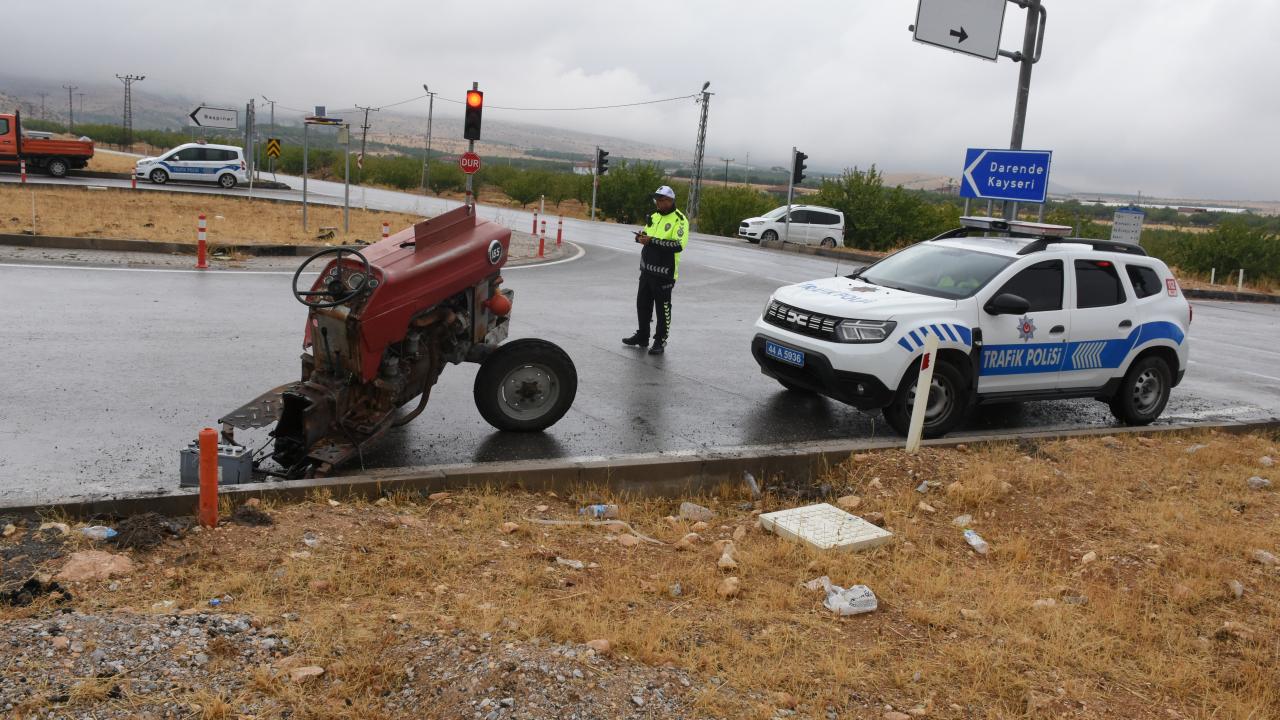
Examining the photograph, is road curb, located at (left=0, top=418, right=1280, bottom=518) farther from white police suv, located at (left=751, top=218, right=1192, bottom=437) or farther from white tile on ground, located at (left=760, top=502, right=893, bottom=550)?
white tile on ground, located at (left=760, top=502, right=893, bottom=550)

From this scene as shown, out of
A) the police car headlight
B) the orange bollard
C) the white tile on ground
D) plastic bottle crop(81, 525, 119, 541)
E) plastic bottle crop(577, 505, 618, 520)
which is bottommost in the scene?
plastic bottle crop(577, 505, 618, 520)

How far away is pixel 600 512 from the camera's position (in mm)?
5965

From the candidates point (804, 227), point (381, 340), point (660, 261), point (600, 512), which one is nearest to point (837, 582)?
point (600, 512)

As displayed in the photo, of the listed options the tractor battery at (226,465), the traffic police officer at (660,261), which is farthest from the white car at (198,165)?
the tractor battery at (226,465)

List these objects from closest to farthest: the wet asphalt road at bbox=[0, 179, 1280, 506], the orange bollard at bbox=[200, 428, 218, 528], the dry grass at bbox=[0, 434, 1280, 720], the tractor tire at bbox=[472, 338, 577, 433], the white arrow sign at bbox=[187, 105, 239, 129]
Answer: the dry grass at bbox=[0, 434, 1280, 720]
the orange bollard at bbox=[200, 428, 218, 528]
the wet asphalt road at bbox=[0, 179, 1280, 506]
the tractor tire at bbox=[472, 338, 577, 433]
the white arrow sign at bbox=[187, 105, 239, 129]

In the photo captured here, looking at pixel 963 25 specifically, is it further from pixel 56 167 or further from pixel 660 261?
pixel 56 167

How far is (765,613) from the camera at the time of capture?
4.56 metres

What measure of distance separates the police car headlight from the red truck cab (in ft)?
130

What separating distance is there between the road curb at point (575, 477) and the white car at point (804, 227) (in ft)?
91.0

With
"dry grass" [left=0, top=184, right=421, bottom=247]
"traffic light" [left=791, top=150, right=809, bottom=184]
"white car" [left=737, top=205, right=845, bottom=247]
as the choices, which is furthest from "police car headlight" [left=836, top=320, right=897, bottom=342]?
"white car" [left=737, top=205, right=845, bottom=247]

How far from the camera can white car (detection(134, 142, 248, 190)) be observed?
130 ft

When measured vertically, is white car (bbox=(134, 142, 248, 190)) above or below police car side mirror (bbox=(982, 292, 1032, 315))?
above

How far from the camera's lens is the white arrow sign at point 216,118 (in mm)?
43375

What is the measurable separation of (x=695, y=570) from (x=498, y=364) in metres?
2.78
